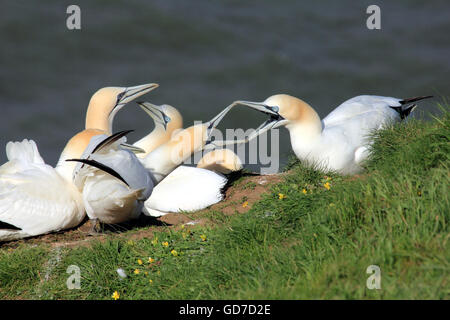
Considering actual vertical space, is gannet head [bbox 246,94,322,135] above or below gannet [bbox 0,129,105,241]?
above

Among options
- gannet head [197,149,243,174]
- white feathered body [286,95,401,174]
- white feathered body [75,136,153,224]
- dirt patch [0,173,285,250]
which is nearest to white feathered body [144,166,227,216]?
dirt patch [0,173,285,250]

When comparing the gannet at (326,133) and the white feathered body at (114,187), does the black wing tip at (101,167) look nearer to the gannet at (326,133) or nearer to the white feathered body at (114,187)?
the white feathered body at (114,187)

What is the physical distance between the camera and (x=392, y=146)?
558 cm

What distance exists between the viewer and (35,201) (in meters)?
6.16

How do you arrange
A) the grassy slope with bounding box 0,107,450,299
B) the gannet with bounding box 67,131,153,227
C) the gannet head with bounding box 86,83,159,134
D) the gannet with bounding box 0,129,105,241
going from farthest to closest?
the gannet head with bounding box 86,83,159,134, the gannet with bounding box 0,129,105,241, the gannet with bounding box 67,131,153,227, the grassy slope with bounding box 0,107,450,299

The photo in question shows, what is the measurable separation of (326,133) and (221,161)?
5.36ft

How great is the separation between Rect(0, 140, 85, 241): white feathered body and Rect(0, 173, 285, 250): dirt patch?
0.11 metres

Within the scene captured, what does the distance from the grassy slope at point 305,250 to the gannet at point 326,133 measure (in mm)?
727

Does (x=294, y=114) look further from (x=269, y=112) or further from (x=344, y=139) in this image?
(x=344, y=139)

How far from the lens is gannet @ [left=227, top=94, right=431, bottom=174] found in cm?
634

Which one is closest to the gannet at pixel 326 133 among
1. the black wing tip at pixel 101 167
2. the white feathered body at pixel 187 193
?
the white feathered body at pixel 187 193

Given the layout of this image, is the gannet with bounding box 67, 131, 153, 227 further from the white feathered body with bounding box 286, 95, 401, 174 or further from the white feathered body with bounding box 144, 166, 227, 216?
the white feathered body with bounding box 286, 95, 401, 174
